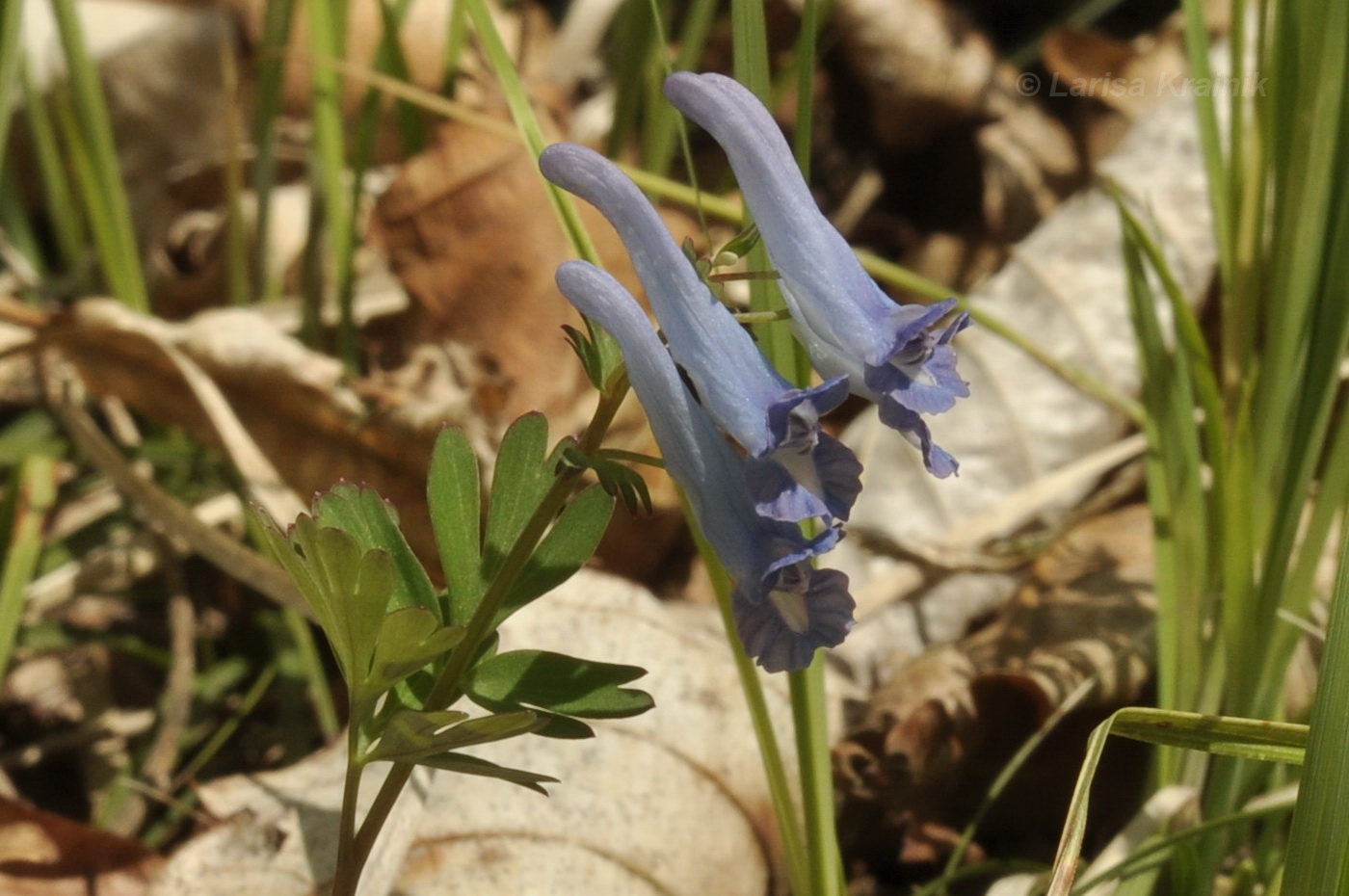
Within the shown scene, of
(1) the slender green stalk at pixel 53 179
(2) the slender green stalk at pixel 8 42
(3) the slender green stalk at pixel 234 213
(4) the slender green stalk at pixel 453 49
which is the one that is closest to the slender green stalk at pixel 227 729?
(3) the slender green stalk at pixel 234 213

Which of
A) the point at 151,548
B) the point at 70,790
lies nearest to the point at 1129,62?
the point at 151,548

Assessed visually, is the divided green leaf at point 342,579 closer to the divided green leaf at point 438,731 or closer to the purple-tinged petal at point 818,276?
the divided green leaf at point 438,731

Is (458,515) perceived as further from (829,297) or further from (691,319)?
(829,297)

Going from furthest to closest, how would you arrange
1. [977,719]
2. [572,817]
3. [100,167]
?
[100,167] → [977,719] → [572,817]

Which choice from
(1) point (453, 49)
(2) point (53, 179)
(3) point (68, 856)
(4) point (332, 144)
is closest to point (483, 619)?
(3) point (68, 856)

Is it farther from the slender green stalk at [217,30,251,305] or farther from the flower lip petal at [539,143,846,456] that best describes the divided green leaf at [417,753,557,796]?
the slender green stalk at [217,30,251,305]

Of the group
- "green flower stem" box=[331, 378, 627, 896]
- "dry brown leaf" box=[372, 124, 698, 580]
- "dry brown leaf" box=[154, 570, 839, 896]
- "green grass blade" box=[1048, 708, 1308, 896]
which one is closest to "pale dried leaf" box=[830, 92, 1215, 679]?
"dry brown leaf" box=[154, 570, 839, 896]
